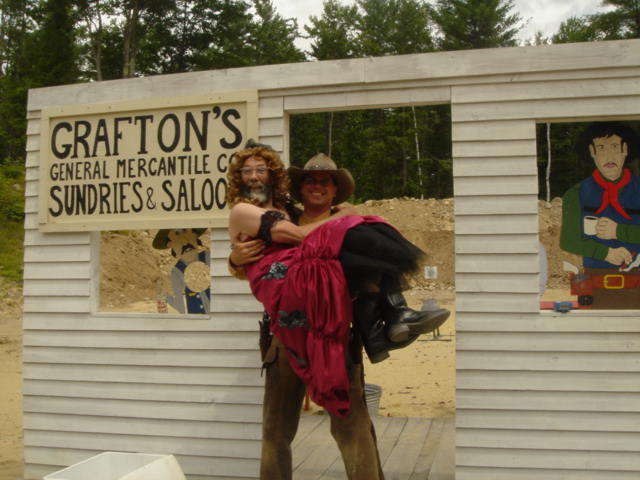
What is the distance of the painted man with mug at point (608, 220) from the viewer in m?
3.90

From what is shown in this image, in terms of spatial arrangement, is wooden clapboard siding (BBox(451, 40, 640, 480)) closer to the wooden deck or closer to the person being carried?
the wooden deck

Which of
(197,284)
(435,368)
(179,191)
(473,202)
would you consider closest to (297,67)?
(179,191)

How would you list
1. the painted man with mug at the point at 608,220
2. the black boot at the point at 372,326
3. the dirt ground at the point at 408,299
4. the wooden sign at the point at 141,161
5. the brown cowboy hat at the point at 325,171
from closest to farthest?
the black boot at the point at 372,326 → the brown cowboy hat at the point at 325,171 → the painted man with mug at the point at 608,220 → the wooden sign at the point at 141,161 → the dirt ground at the point at 408,299

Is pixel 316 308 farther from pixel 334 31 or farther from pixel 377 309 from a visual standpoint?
pixel 334 31

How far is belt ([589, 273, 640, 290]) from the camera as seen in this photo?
3.89 meters

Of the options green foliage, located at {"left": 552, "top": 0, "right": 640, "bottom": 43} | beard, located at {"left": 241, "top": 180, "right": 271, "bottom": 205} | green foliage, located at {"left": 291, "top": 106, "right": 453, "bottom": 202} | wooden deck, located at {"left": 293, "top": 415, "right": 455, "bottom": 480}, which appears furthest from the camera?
green foliage, located at {"left": 291, "top": 106, "right": 453, "bottom": 202}

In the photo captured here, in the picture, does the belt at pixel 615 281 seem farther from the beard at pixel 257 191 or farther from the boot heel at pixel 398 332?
the beard at pixel 257 191

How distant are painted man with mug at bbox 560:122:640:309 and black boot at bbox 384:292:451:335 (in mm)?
1723

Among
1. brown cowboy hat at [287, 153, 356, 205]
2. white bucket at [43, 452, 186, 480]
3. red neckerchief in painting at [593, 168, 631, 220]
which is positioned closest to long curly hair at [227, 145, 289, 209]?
brown cowboy hat at [287, 153, 356, 205]

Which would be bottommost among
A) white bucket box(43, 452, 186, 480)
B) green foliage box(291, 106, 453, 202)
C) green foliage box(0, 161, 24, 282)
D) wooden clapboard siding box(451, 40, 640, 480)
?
white bucket box(43, 452, 186, 480)

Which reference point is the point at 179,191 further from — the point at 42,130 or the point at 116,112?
the point at 42,130

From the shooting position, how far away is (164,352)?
4.39 m

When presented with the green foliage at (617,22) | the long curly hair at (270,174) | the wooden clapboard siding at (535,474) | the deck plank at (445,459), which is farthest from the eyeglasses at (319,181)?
the green foliage at (617,22)

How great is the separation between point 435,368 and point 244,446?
6197 mm
